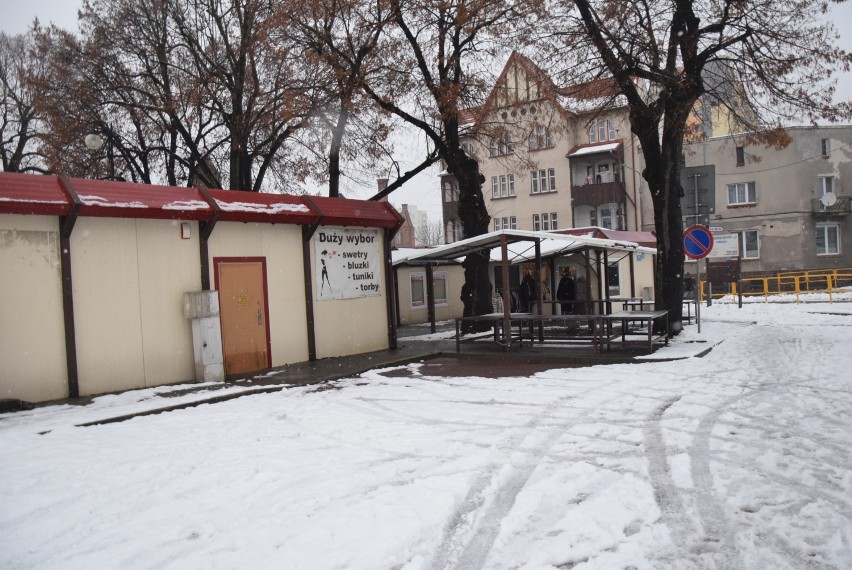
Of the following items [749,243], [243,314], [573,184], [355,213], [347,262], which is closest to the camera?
[243,314]

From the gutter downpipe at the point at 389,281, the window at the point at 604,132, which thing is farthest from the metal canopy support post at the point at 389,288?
the window at the point at 604,132

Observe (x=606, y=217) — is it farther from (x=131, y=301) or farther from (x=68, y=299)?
(x=68, y=299)

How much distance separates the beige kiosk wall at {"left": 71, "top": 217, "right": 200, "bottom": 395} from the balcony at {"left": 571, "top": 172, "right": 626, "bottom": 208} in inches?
1310

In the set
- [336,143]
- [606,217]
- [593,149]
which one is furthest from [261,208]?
[606,217]

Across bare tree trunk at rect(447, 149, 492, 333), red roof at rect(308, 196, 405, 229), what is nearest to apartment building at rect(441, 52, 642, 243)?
bare tree trunk at rect(447, 149, 492, 333)

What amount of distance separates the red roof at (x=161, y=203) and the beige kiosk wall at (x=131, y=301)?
0.38 m

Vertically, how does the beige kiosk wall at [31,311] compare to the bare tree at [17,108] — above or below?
below

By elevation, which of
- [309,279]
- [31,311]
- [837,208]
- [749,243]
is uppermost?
[837,208]

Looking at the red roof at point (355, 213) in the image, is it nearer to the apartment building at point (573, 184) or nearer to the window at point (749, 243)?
the apartment building at point (573, 184)

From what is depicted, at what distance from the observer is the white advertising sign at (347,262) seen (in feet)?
46.3

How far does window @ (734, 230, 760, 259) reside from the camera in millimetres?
40062

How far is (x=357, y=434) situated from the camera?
23.6ft

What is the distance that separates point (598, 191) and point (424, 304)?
19003 mm

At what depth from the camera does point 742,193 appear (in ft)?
134
